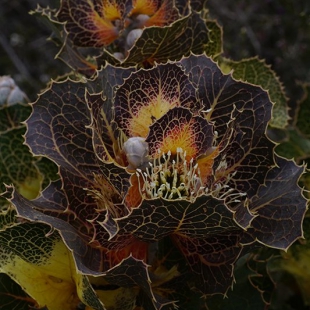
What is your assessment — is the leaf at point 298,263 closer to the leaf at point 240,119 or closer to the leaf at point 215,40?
the leaf at point 240,119

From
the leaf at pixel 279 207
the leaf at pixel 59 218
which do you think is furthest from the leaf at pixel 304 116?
the leaf at pixel 59 218

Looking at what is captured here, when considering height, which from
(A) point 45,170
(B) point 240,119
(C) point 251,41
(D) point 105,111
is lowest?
(C) point 251,41

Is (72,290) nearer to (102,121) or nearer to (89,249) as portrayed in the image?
(89,249)

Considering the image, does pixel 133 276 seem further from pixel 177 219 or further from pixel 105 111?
pixel 105 111

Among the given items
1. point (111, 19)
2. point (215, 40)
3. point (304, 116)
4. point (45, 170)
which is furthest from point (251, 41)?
point (45, 170)

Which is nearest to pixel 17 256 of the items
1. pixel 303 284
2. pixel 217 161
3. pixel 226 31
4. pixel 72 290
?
pixel 72 290

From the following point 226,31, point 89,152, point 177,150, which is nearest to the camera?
point 177,150
